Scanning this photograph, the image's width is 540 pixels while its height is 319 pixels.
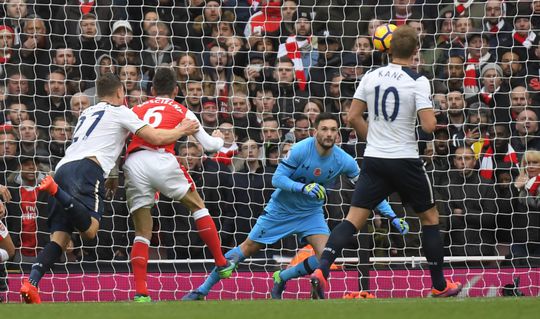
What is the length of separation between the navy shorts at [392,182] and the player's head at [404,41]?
2.60 ft

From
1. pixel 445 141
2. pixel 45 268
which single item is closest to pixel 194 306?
pixel 45 268

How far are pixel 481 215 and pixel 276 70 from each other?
114 inches

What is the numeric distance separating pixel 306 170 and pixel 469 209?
279 centimetres

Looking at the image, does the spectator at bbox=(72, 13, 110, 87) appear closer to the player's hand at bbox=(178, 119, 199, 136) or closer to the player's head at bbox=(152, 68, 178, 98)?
the player's head at bbox=(152, 68, 178, 98)

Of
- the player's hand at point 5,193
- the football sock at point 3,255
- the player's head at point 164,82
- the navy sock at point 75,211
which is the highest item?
the player's head at point 164,82

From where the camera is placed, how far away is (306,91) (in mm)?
13391

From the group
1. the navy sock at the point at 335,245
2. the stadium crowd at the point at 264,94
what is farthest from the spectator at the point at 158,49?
the navy sock at the point at 335,245

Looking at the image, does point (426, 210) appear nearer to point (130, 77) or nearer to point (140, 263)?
point (140, 263)

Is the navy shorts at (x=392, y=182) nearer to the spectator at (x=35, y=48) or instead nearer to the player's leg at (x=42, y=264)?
the player's leg at (x=42, y=264)

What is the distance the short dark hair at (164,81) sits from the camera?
9.70 m

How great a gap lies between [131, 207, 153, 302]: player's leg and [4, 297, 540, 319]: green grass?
1274 millimetres

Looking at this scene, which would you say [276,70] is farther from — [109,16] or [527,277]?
[527,277]

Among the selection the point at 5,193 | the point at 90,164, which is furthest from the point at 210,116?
the point at 90,164

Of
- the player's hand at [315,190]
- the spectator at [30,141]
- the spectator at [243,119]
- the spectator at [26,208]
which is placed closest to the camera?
the player's hand at [315,190]
